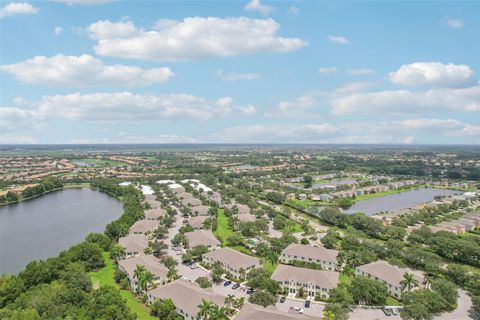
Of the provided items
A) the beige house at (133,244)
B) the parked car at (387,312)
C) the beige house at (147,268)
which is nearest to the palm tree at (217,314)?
the beige house at (147,268)

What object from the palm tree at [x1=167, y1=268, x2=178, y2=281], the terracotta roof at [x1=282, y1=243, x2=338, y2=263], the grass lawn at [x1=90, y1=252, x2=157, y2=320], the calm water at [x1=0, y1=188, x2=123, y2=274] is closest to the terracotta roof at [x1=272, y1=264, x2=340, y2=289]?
the terracotta roof at [x1=282, y1=243, x2=338, y2=263]

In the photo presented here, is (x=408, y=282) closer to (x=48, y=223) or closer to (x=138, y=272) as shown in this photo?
(x=138, y=272)

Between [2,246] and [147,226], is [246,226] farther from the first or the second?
[2,246]

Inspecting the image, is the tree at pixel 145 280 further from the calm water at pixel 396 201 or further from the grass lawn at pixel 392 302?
the calm water at pixel 396 201

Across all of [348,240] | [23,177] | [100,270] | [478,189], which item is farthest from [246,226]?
[23,177]

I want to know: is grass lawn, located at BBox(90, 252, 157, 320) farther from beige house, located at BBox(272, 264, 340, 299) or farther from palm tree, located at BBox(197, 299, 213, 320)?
beige house, located at BBox(272, 264, 340, 299)
